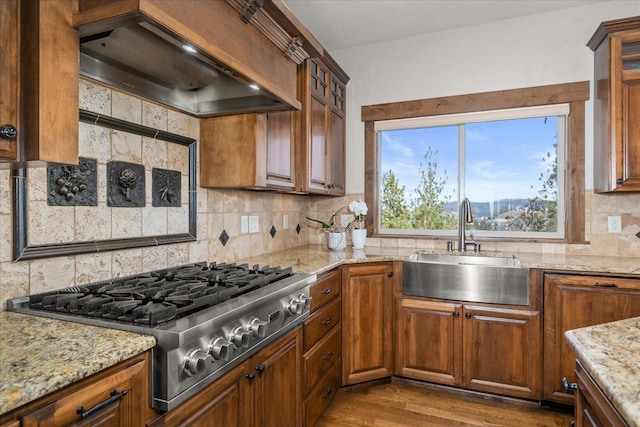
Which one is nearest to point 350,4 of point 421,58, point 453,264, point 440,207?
point 421,58

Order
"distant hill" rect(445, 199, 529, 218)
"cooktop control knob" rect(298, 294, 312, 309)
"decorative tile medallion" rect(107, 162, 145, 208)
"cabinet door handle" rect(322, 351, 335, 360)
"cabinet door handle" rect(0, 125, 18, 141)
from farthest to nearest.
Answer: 1. "distant hill" rect(445, 199, 529, 218)
2. "cabinet door handle" rect(322, 351, 335, 360)
3. "cooktop control knob" rect(298, 294, 312, 309)
4. "decorative tile medallion" rect(107, 162, 145, 208)
5. "cabinet door handle" rect(0, 125, 18, 141)

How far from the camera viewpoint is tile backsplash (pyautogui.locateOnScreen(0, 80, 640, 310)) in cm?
125

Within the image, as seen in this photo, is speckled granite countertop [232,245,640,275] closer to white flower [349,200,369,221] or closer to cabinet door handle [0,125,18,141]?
white flower [349,200,369,221]

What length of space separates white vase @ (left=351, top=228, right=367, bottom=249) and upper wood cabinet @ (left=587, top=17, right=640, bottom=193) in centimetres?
175

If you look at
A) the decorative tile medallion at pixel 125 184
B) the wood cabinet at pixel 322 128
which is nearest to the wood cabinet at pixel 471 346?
the wood cabinet at pixel 322 128

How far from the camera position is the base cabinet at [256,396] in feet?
3.50

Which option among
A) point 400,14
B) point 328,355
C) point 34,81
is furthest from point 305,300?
point 400,14

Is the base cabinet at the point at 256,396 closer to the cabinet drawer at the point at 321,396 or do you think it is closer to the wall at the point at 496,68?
the cabinet drawer at the point at 321,396

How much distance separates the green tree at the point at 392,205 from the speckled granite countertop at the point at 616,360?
213cm

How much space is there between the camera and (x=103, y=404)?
2.67ft

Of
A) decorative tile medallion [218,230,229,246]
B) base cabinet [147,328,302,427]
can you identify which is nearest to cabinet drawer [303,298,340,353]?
base cabinet [147,328,302,427]

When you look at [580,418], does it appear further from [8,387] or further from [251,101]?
[251,101]

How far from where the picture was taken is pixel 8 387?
0.66 metres

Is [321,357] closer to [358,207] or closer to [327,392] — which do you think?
[327,392]
